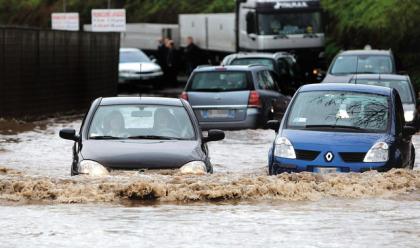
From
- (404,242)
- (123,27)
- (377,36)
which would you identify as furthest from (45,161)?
(123,27)

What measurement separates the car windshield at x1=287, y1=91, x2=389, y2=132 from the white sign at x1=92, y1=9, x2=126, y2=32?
32970mm

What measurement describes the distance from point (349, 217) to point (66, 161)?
9667 mm

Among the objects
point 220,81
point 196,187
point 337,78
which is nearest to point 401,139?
point 196,187

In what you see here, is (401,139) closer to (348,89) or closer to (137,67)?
(348,89)

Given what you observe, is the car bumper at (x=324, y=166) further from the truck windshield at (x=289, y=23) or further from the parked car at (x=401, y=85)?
the truck windshield at (x=289, y=23)

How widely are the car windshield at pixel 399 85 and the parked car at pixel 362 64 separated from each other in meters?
3.87

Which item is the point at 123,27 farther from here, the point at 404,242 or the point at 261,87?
the point at 404,242

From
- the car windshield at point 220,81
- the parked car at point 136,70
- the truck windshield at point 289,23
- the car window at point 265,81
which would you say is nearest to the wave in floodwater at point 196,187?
the car windshield at point 220,81

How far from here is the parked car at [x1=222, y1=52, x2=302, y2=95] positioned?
34969 millimetres

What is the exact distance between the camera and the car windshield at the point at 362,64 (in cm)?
3256

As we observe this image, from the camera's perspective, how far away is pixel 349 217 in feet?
42.9

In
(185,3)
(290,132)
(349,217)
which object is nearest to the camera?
(349,217)

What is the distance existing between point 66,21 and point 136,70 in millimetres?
6634

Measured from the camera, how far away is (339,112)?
677 inches
